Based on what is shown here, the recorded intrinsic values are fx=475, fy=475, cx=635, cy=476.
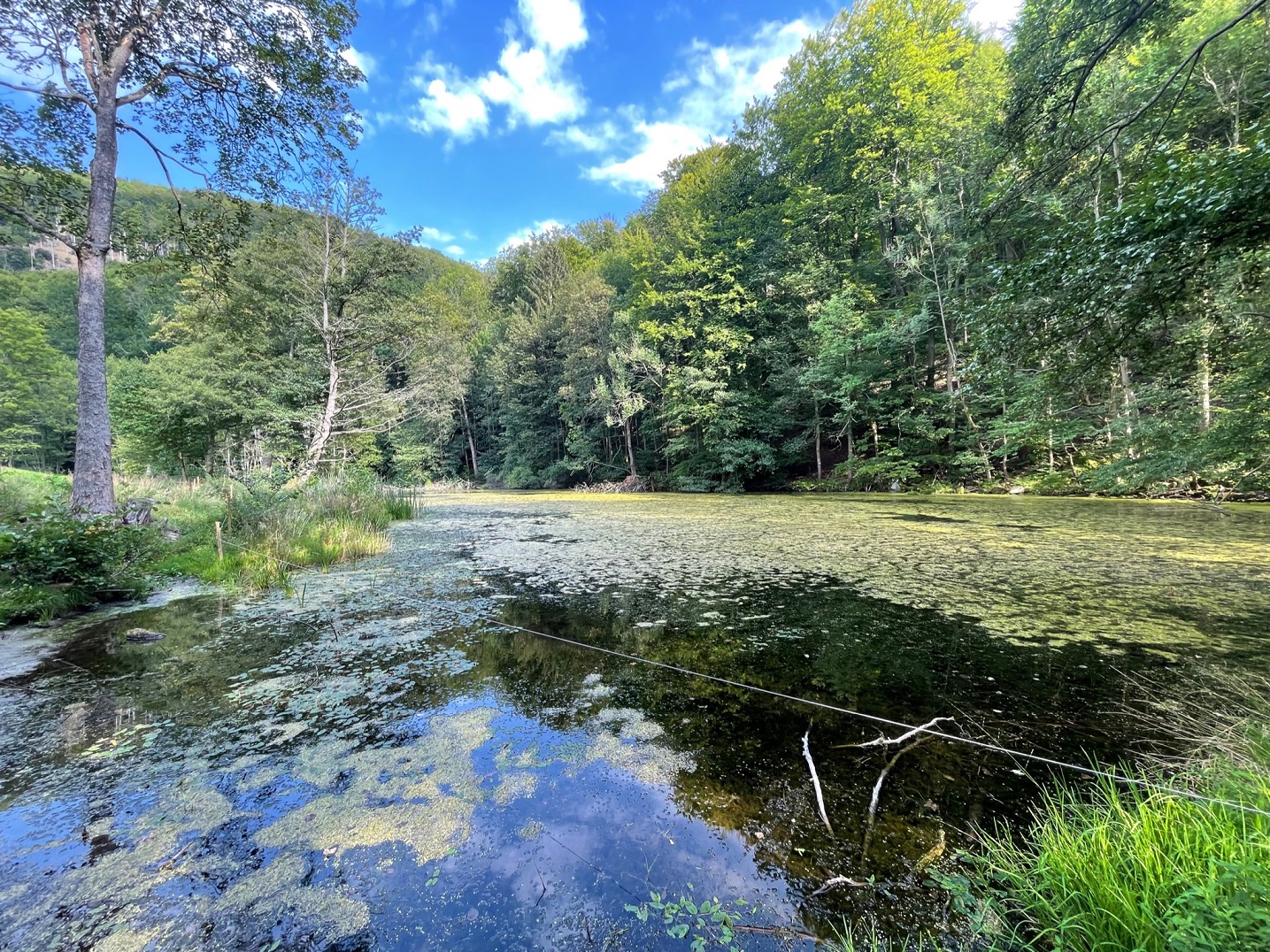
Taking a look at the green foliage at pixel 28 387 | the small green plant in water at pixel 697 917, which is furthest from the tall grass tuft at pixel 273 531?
the green foliage at pixel 28 387

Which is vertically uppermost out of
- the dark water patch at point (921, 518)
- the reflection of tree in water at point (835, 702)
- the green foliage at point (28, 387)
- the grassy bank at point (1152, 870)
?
the green foliage at point (28, 387)

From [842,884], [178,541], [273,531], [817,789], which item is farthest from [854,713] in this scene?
[178,541]

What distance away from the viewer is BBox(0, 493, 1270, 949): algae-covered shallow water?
4.34 ft

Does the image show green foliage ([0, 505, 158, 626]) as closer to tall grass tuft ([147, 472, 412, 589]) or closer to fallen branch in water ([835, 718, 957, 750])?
tall grass tuft ([147, 472, 412, 589])

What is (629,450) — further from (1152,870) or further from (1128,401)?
(1152,870)

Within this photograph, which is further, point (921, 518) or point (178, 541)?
point (921, 518)

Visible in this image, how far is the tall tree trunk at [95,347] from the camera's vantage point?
190 inches

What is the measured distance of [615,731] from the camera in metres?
2.27

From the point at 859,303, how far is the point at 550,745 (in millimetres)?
16490

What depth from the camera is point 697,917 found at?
51.2 inches

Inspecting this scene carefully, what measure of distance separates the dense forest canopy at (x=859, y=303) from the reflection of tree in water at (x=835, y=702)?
8.48 feet

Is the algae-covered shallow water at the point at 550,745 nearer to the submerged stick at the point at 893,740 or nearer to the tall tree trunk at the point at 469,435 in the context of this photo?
the submerged stick at the point at 893,740

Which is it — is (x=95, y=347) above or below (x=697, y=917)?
above

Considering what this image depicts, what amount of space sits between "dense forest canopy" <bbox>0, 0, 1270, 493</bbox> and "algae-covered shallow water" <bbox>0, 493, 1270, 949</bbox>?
2302 mm
